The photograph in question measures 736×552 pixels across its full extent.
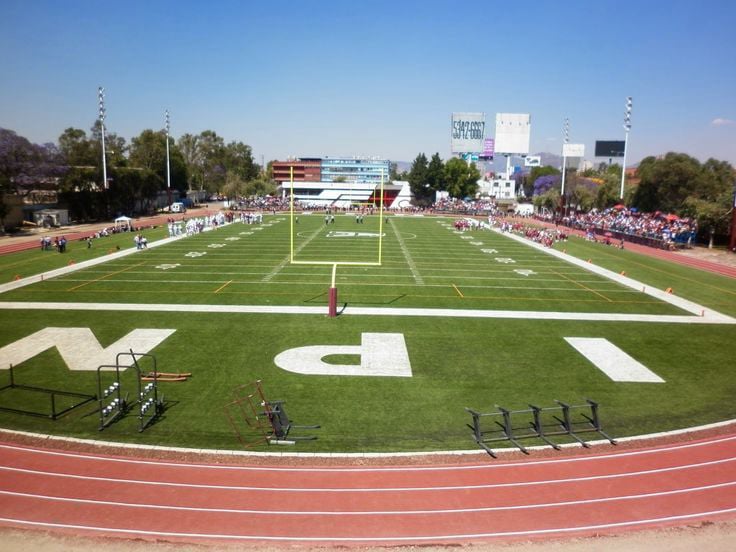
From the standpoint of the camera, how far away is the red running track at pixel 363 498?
809cm

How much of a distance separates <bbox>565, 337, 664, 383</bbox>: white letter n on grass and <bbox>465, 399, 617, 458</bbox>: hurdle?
2932 millimetres

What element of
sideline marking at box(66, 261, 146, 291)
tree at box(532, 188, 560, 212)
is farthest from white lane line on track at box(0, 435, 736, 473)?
tree at box(532, 188, 560, 212)

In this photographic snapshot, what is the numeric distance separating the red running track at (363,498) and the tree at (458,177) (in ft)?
312

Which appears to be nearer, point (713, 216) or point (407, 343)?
point (407, 343)

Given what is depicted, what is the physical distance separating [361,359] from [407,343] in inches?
81.4

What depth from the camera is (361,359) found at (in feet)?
50.7

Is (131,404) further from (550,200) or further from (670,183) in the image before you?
(550,200)

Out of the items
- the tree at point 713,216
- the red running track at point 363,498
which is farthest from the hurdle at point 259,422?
the tree at point 713,216

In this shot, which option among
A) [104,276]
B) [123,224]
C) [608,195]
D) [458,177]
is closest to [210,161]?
[458,177]

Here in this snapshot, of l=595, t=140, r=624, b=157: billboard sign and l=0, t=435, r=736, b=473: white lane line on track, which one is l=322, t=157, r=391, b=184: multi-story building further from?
l=0, t=435, r=736, b=473: white lane line on track

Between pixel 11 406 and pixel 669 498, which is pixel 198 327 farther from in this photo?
pixel 669 498

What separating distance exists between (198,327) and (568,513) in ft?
43.7

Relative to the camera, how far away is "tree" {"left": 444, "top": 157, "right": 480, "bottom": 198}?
336 ft

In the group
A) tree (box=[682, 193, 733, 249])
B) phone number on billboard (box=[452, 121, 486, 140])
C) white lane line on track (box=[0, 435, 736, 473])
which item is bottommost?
white lane line on track (box=[0, 435, 736, 473])
